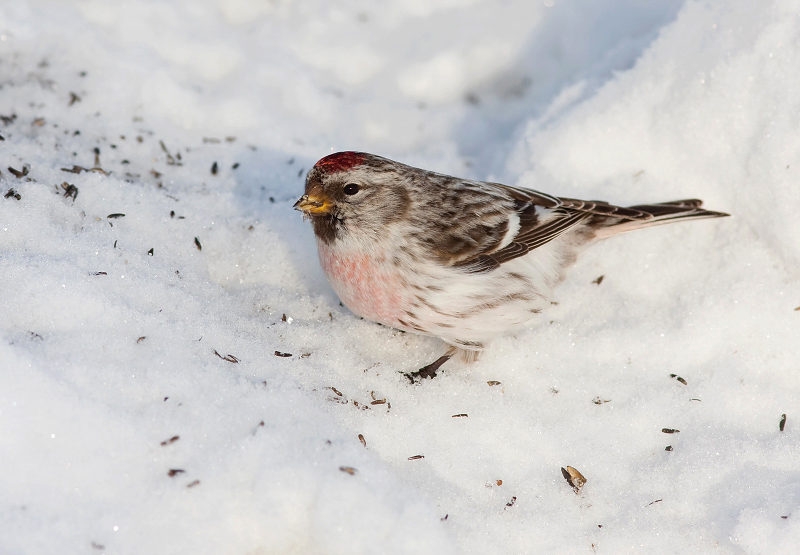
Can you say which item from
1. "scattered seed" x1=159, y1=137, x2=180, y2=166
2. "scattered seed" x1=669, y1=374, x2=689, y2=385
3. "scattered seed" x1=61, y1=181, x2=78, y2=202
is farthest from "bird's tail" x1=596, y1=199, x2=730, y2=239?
"scattered seed" x1=61, y1=181, x2=78, y2=202

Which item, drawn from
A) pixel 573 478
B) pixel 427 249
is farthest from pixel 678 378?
pixel 427 249

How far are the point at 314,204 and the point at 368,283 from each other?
1.67ft

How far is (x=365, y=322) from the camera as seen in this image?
12.1 feet

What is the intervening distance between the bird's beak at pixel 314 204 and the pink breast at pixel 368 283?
21 centimetres

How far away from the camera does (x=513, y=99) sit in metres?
5.62

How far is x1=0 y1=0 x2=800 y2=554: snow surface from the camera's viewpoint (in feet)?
7.86

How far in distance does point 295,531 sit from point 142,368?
1.00 meters

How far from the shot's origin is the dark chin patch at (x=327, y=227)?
10.7 ft

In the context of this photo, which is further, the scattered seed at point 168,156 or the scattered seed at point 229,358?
the scattered seed at point 168,156

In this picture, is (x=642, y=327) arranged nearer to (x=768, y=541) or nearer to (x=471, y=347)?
(x=471, y=347)

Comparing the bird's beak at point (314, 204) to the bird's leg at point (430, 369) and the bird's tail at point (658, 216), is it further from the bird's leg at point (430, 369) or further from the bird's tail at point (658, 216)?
the bird's tail at point (658, 216)

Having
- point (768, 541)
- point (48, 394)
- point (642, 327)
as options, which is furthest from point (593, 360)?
point (48, 394)

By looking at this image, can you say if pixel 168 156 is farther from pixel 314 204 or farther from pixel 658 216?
pixel 658 216

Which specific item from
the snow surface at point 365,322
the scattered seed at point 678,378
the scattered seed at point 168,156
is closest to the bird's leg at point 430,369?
the snow surface at point 365,322
